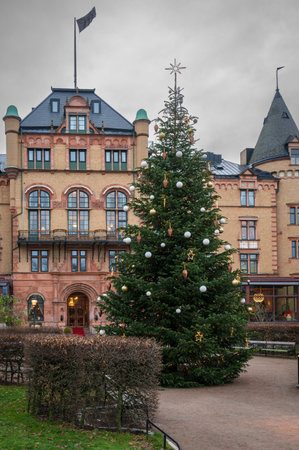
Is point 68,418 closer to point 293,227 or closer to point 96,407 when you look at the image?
point 96,407

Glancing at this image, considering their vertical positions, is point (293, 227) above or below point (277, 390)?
above

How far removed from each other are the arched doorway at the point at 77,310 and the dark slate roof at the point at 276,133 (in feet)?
73.9

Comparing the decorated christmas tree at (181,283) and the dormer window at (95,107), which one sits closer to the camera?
the decorated christmas tree at (181,283)

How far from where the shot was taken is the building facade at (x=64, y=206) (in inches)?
1657

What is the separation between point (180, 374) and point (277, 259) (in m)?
32.3

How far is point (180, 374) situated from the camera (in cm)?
1694

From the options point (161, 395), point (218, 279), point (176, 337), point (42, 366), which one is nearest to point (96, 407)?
point (42, 366)

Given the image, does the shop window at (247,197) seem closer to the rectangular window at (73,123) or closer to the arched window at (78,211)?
the arched window at (78,211)

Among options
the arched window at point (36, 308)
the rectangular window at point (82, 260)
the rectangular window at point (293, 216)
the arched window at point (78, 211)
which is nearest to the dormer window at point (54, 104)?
the arched window at point (78, 211)

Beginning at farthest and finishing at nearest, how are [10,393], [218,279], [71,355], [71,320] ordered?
[71,320] → [218,279] → [10,393] → [71,355]

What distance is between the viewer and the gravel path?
1005cm

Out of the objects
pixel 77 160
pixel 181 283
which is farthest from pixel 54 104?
pixel 181 283

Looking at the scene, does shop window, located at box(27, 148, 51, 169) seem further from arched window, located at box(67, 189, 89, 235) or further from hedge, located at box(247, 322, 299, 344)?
hedge, located at box(247, 322, 299, 344)

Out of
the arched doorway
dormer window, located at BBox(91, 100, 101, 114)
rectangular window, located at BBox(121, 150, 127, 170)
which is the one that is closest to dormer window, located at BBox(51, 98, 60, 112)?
dormer window, located at BBox(91, 100, 101, 114)
